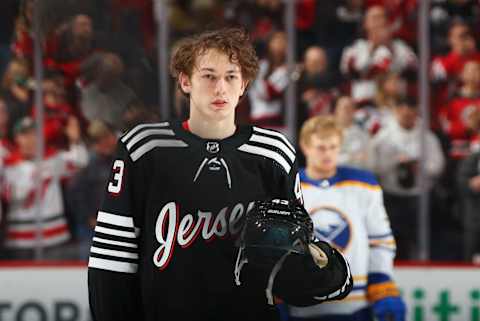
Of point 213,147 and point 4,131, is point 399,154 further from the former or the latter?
point 213,147

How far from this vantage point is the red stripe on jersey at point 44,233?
185 inches

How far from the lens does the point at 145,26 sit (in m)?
4.66

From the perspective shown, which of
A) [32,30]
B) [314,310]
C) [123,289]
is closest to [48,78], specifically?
[32,30]

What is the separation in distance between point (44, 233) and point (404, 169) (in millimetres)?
1631

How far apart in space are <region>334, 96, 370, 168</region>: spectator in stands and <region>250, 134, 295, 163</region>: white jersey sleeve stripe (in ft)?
9.31

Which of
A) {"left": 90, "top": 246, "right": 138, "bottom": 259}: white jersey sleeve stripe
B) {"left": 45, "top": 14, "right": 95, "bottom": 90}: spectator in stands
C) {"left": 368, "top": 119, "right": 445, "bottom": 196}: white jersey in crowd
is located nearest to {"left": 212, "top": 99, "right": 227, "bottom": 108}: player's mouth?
{"left": 90, "top": 246, "right": 138, "bottom": 259}: white jersey sleeve stripe

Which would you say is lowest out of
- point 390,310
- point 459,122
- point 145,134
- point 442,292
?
point 442,292

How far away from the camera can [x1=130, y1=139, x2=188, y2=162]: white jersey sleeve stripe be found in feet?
5.98

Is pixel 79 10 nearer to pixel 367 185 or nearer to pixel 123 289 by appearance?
pixel 367 185

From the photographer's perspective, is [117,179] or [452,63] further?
[452,63]

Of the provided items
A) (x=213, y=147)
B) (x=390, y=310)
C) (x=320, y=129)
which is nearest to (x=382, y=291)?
(x=390, y=310)

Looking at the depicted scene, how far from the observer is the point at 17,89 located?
4.68 meters

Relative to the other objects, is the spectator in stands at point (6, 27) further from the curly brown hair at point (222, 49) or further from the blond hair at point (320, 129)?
the curly brown hair at point (222, 49)

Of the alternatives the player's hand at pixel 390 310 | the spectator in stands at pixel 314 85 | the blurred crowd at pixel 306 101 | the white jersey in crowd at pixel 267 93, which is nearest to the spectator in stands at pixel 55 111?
the blurred crowd at pixel 306 101
